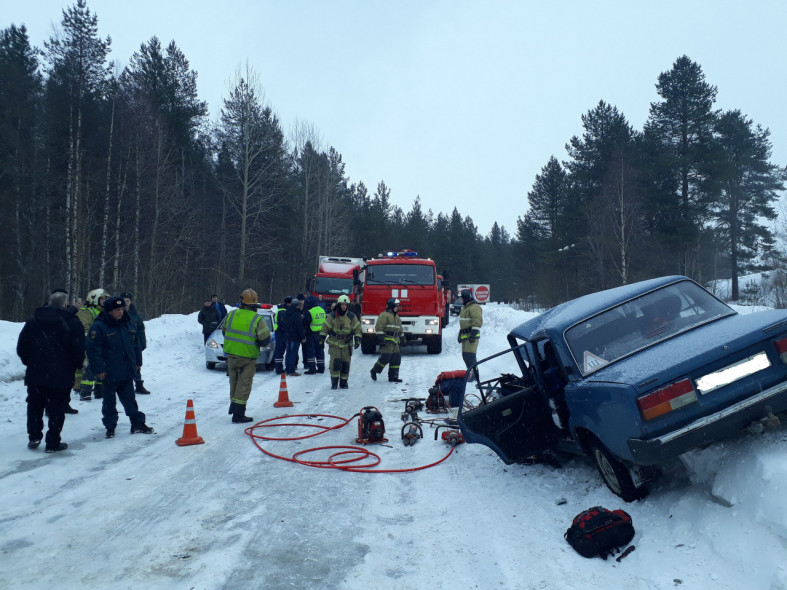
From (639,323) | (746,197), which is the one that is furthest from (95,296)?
(746,197)

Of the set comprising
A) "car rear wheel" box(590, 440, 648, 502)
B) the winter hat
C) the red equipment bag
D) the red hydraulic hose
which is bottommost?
the red hydraulic hose

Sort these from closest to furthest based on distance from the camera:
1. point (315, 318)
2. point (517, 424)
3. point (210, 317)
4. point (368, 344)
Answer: point (517, 424)
point (315, 318)
point (210, 317)
point (368, 344)

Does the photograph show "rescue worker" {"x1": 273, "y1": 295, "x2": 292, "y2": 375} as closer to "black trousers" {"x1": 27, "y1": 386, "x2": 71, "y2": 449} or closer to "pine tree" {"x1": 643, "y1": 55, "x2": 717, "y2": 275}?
"black trousers" {"x1": 27, "y1": 386, "x2": 71, "y2": 449}

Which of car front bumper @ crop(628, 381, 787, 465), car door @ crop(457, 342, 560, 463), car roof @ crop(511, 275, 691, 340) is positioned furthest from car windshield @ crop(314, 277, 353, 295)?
car front bumper @ crop(628, 381, 787, 465)

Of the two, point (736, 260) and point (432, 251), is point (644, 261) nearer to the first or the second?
point (736, 260)

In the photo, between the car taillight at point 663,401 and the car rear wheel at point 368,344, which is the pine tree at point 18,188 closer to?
the car rear wheel at point 368,344

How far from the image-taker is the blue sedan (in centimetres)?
353

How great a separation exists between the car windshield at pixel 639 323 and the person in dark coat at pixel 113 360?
581 cm

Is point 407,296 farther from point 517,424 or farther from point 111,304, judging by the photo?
point 517,424

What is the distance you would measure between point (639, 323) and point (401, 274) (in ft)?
40.7

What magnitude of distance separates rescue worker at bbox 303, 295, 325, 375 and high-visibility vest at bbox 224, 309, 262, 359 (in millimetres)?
5258

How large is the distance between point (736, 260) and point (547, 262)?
13629 millimetres

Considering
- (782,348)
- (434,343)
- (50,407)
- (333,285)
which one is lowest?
(434,343)

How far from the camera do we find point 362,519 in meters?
4.56
